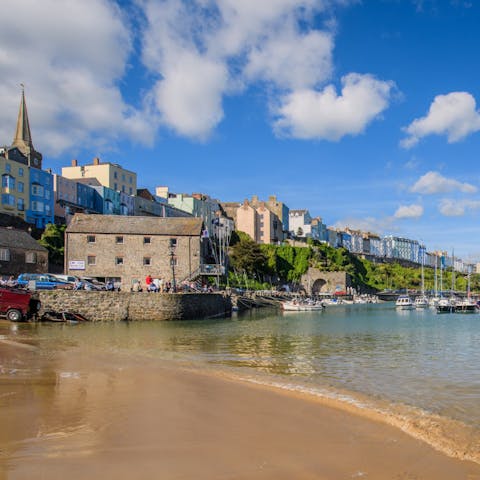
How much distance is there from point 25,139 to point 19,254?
47020 millimetres

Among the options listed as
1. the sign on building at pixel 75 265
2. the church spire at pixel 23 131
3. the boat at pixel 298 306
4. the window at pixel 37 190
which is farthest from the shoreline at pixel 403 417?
the church spire at pixel 23 131

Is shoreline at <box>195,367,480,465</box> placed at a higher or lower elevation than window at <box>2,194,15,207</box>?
lower

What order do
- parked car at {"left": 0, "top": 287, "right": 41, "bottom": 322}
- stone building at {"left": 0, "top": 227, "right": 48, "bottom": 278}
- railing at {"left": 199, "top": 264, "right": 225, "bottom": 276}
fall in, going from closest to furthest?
1. parked car at {"left": 0, "top": 287, "right": 41, "bottom": 322}
2. stone building at {"left": 0, "top": 227, "right": 48, "bottom": 278}
3. railing at {"left": 199, "top": 264, "right": 225, "bottom": 276}

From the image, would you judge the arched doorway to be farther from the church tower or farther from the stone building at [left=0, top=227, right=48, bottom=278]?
the stone building at [left=0, top=227, right=48, bottom=278]

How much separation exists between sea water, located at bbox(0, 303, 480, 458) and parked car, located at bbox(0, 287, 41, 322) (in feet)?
5.84

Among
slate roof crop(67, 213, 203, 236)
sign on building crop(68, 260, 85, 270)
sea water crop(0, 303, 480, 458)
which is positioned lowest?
sea water crop(0, 303, 480, 458)

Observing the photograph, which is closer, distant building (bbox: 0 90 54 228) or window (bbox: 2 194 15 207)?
window (bbox: 2 194 15 207)

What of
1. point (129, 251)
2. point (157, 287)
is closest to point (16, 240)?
point (129, 251)

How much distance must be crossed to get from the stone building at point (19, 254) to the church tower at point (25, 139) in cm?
3612

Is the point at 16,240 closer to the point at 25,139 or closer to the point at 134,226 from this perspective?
the point at 134,226

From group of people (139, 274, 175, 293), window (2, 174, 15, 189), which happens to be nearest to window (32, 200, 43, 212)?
window (2, 174, 15, 189)

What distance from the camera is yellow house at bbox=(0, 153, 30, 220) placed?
227 feet

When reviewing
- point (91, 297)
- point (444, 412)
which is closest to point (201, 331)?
point (91, 297)

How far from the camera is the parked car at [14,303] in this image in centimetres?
3422
